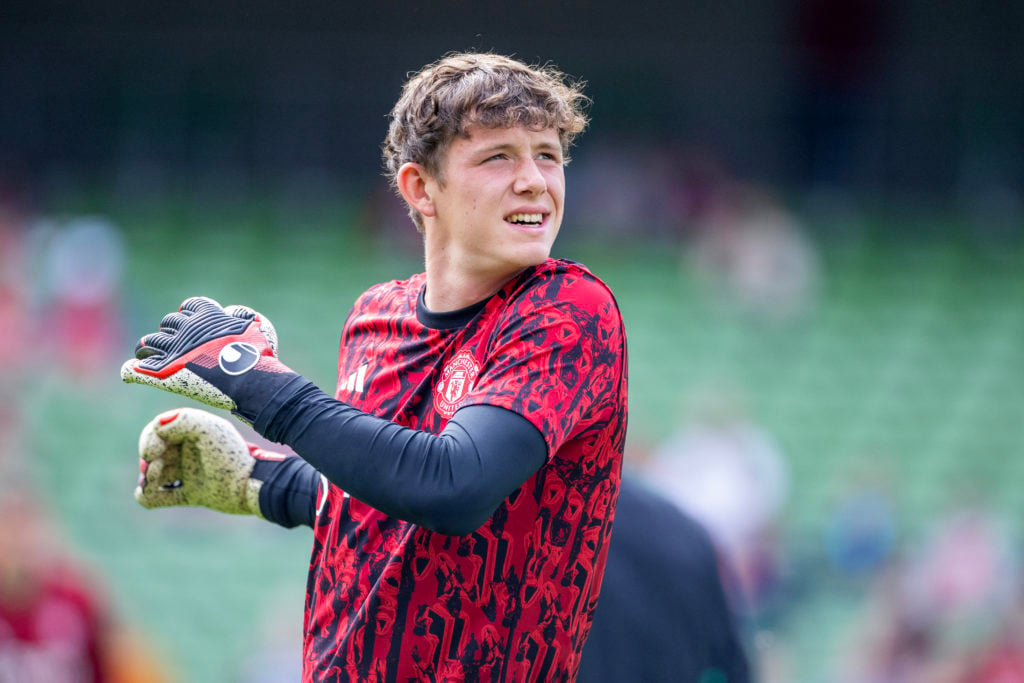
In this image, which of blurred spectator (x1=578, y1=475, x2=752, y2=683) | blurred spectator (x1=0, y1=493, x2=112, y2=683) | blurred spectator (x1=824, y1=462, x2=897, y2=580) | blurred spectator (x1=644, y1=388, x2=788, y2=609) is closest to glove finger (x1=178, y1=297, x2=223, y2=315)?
blurred spectator (x1=578, y1=475, x2=752, y2=683)

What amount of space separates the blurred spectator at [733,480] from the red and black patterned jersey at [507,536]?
555 cm

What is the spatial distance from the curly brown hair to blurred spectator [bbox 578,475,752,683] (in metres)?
1.32

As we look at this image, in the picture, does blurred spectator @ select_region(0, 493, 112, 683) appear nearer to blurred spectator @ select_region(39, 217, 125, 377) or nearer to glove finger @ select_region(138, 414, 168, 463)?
glove finger @ select_region(138, 414, 168, 463)

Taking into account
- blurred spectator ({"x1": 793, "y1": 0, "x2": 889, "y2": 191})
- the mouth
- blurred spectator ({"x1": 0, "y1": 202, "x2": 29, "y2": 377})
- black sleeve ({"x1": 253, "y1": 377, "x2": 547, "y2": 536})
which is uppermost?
blurred spectator ({"x1": 793, "y1": 0, "x2": 889, "y2": 191})

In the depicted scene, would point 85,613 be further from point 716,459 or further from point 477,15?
point 477,15

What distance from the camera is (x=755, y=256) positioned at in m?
9.50

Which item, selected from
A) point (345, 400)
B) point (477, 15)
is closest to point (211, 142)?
point (477, 15)

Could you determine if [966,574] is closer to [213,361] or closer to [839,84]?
[839,84]

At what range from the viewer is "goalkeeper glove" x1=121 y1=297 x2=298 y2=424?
6.57 feet

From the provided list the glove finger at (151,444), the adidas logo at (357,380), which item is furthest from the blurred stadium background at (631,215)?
the adidas logo at (357,380)

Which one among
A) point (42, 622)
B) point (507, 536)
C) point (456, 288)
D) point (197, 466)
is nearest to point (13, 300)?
point (42, 622)

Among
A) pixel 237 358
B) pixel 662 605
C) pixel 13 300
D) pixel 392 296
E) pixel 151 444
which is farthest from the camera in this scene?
pixel 13 300

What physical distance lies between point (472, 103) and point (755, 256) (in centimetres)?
758

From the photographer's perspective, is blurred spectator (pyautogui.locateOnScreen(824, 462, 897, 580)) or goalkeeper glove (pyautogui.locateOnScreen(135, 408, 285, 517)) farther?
blurred spectator (pyautogui.locateOnScreen(824, 462, 897, 580))
